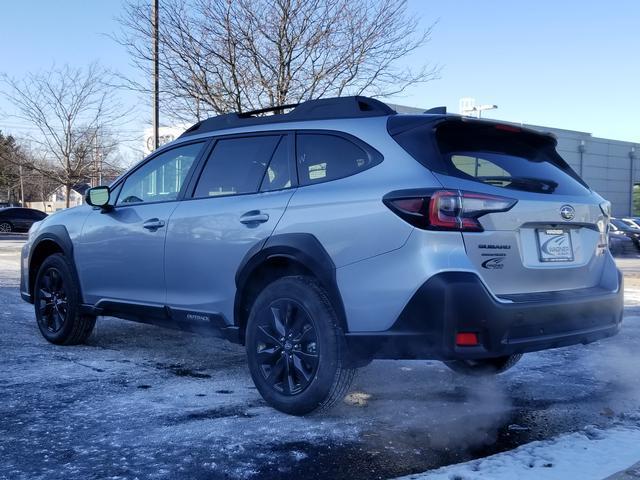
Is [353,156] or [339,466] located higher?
[353,156]

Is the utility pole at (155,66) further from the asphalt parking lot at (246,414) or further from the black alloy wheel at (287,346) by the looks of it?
the black alloy wheel at (287,346)

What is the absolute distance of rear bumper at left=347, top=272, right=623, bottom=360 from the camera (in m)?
3.30

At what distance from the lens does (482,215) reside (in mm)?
3420

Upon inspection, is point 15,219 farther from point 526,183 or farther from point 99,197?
point 526,183

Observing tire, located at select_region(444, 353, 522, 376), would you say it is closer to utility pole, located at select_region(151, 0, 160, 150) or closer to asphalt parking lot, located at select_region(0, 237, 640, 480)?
asphalt parking lot, located at select_region(0, 237, 640, 480)

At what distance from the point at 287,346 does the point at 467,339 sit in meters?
1.13

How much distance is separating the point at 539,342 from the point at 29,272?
484cm

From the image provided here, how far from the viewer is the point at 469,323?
332 centimetres

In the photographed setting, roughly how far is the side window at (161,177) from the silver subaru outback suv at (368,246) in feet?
0.14

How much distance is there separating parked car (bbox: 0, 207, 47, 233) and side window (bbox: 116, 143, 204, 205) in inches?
1161

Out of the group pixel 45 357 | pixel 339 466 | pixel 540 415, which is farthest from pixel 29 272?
pixel 540 415

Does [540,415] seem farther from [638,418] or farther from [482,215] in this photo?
[482,215]

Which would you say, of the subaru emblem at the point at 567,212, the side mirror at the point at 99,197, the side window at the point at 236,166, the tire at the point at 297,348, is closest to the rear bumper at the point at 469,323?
the tire at the point at 297,348

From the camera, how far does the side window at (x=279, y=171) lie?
423 cm
